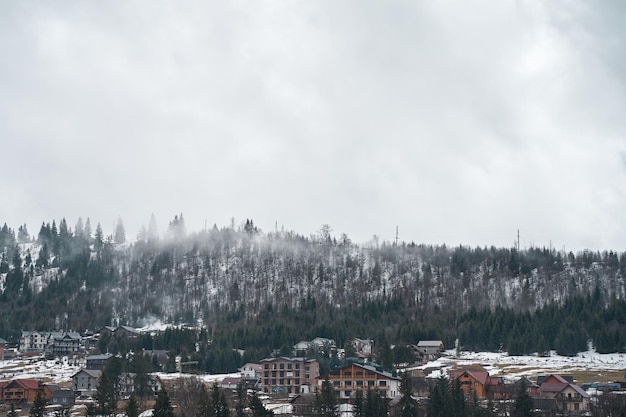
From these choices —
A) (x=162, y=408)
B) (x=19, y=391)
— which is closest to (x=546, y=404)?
(x=162, y=408)

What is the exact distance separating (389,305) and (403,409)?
270 ft

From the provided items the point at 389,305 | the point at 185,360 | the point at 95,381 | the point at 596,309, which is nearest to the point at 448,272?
the point at 389,305

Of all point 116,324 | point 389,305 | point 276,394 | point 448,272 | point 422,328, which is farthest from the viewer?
point 448,272

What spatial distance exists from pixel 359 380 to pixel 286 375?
12.7 meters

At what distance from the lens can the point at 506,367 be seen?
114 m

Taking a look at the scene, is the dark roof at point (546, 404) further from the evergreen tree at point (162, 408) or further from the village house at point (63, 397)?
the village house at point (63, 397)

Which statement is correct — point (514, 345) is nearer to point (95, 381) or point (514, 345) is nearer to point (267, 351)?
point (267, 351)

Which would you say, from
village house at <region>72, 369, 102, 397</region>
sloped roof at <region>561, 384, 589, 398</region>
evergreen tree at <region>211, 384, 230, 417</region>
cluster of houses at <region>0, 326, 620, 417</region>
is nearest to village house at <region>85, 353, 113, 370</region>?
cluster of houses at <region>0, 326, 620, 417</region>

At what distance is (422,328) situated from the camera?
13775cm

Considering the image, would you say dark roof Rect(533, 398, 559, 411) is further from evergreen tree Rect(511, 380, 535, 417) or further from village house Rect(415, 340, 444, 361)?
village house Rect(415, 340, 444, 361)

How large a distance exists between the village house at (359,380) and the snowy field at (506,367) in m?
8.90

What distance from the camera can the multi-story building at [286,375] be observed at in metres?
107

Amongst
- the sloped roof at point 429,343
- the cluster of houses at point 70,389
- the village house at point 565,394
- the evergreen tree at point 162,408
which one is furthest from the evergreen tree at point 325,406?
the sloped roof at point 429,343

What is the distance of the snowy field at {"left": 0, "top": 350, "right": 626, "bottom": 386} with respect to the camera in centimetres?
10744
